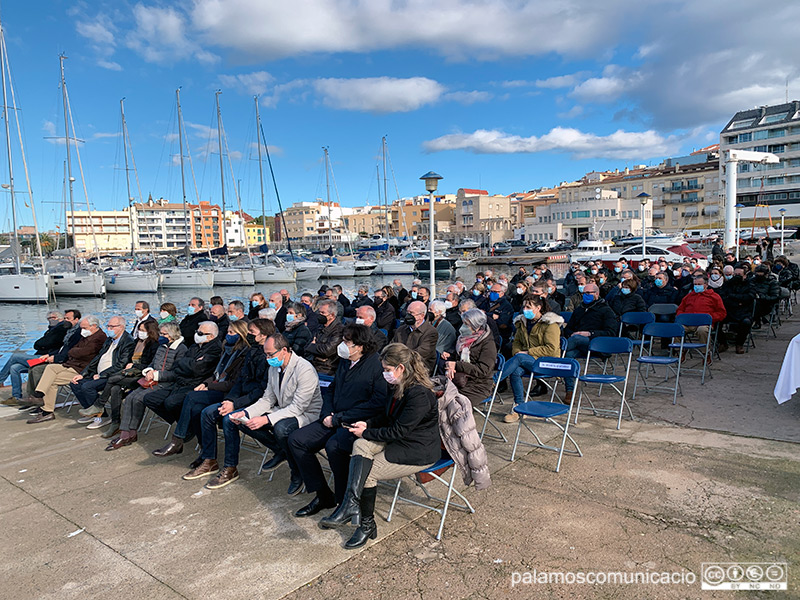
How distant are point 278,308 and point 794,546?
338 inches

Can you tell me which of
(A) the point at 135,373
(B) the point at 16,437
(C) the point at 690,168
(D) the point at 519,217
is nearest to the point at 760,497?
(A) the point at 135,373

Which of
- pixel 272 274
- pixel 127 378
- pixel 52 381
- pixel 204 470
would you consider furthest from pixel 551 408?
pixel 272 274

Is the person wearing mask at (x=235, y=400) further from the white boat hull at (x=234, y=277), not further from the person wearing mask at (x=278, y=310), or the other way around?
the white boat hull at (x=234, y=277)

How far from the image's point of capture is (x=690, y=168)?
85312mm

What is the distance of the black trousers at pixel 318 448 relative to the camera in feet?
13.3

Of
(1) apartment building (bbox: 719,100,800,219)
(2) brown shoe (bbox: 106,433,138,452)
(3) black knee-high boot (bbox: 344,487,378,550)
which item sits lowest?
(2) brown shoe (bbox: 106,433,138,452)

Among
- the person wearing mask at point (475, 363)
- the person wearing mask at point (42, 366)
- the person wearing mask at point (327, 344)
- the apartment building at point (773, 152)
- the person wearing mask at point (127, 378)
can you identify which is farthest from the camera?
the apartment building at point (773, 152)

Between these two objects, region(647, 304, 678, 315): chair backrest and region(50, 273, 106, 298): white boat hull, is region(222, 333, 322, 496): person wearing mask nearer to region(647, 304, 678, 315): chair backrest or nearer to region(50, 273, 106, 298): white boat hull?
region(647, 304, 678, 315): chair backrest

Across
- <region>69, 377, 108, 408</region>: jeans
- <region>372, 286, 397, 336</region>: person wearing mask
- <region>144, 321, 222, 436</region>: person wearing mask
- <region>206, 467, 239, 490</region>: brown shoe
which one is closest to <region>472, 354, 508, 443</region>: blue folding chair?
<region>206, 467, 239, 490</region>: brown shoe

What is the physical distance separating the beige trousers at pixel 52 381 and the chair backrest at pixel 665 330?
26.3 feet

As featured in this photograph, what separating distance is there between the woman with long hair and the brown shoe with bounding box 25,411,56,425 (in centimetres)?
546

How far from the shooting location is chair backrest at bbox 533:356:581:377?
545 centimetres

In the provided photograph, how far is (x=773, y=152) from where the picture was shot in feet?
243

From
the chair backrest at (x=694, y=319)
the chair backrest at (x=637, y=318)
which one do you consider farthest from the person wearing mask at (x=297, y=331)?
the chair backrest at (x=694, y=319)
